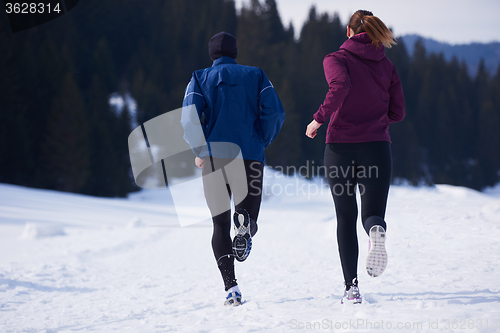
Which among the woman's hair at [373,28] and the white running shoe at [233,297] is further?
the white running shoe at [233,297]

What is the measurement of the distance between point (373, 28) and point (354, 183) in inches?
34.1

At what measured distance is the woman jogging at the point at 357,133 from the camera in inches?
96.0

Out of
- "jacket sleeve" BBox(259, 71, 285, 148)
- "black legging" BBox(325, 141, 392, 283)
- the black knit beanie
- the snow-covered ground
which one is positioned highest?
the black knit beanie

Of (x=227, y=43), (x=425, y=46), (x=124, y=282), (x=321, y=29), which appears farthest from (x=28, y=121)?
(x=425, y=46)

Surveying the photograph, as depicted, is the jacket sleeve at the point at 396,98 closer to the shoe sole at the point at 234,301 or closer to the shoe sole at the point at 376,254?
the shoe sole at the point at 376,254

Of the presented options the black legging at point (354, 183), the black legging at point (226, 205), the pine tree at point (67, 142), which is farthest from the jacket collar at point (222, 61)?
the pine tree at point (67, 142)

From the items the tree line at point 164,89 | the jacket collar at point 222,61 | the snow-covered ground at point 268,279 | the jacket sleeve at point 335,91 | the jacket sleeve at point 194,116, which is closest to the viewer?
the snow-covered ground at point 268,279

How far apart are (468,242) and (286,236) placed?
3.36m

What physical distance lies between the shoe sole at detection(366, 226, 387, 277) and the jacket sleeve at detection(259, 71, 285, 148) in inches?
35.3

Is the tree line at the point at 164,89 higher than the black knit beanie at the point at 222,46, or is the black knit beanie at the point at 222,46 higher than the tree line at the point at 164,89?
the black knit beanie at the point at 222,46

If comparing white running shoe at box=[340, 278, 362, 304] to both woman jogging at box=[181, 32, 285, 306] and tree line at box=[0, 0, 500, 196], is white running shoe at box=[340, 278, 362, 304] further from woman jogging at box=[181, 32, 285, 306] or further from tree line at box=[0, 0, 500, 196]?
tree line at box=[0, 0, 500, 196]

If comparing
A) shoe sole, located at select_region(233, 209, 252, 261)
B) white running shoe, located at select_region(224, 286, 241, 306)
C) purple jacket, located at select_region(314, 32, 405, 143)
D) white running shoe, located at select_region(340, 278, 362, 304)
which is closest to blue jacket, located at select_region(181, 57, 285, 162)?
shoe sole, located at select_region(233, 209, 252, 261)

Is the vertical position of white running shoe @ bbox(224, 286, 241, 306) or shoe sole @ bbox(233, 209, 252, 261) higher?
shoe sole @ bbox(233, 209, 252, 261)

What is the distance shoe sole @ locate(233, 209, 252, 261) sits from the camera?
2.59 m
